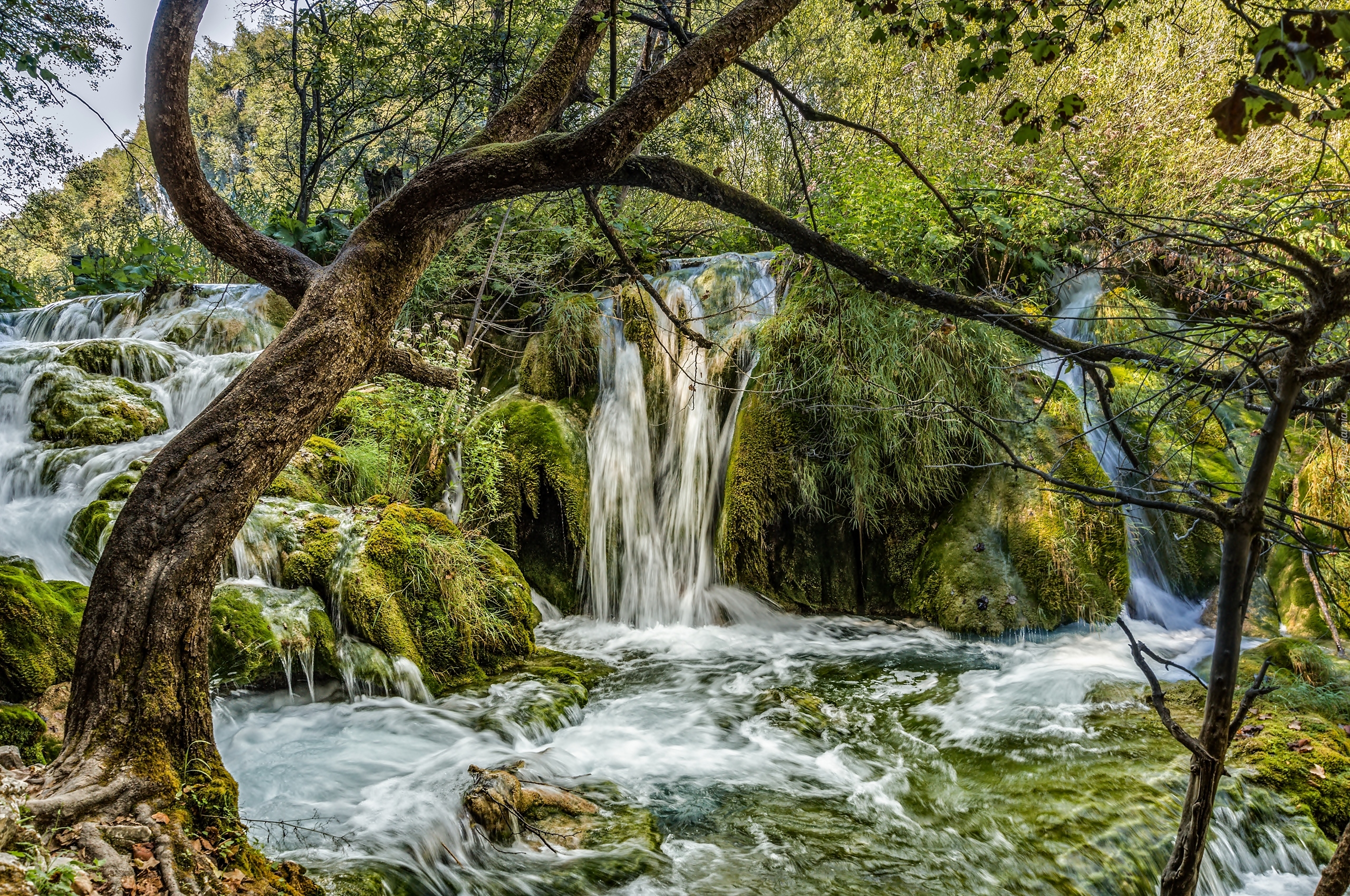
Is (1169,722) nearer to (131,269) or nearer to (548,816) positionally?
(548,816)

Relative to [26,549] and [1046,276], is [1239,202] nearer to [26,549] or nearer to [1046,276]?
[1046,276]

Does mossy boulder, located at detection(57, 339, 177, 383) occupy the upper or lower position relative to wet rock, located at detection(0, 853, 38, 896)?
upper

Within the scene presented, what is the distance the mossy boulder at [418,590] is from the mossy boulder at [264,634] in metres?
0.19

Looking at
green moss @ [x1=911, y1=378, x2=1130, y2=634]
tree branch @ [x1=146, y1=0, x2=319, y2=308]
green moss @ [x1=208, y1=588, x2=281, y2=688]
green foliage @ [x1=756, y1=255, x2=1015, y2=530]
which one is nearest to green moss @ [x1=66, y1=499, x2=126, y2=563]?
green moss @ [x1=208, y1=588, x2=281, y2=688]

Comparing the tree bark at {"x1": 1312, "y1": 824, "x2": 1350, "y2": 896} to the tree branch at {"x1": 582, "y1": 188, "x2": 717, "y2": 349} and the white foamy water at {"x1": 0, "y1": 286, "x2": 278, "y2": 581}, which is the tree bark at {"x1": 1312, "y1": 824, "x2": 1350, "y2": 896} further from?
the white foamy water at {"x1": 0, "y1": 286, "x2": 278, "y2": 581}

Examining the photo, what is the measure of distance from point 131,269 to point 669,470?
40.1 ft

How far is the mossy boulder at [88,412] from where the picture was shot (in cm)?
654

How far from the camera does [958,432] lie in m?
6.29

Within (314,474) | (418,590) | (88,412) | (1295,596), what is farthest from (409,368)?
(1295,596)

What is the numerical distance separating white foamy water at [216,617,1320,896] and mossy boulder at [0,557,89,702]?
948 mm

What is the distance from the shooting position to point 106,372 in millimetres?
7945

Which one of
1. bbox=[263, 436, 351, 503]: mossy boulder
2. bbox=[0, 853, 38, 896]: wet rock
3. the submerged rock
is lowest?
the submerged rock

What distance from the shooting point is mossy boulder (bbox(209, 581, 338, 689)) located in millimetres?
4180

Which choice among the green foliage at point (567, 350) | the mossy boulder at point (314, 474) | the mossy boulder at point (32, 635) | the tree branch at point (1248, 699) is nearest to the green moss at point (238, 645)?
the mossy boulder at point (32, 635)
